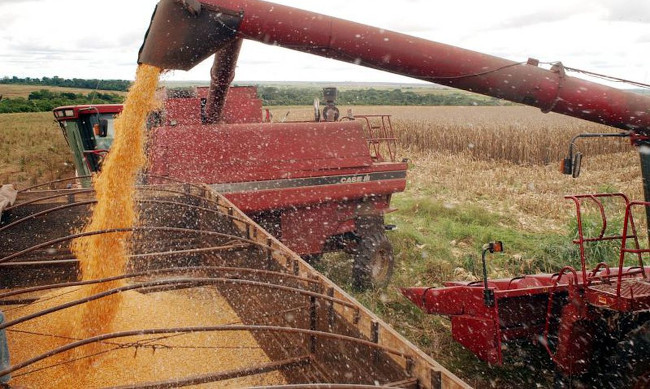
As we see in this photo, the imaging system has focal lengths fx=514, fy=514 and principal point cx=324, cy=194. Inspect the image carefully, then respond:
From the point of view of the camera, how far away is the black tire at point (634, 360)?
3.52 meters

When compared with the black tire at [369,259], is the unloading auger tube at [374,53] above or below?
above

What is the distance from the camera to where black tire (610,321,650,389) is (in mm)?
3521

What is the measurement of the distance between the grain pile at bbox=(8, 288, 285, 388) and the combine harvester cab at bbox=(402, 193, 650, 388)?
194 cm

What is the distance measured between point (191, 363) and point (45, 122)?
3477 centimetres

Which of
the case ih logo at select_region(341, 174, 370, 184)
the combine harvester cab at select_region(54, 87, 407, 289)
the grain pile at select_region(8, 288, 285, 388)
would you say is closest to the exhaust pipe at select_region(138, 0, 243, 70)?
the combine harvester cab at select_region(54, 87, 407, 289)

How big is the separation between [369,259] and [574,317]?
9.36ft

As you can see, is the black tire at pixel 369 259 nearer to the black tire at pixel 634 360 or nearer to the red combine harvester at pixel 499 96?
the red combine harvester at pixel 499 96

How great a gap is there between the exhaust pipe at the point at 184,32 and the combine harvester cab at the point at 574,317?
2570mm

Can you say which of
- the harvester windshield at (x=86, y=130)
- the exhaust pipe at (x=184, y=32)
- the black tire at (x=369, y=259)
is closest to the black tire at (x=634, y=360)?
the black tire at (x=369, y=259)

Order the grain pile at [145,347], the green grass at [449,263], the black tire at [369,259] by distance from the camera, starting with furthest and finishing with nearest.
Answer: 1. the black tire at [369,259]
2. the green grass at [449,263]
3. the grain pile at [145,347]

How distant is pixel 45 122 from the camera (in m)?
33.0

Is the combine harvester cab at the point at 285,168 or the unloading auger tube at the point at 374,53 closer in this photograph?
the unloading auger tube at the point at 374,53

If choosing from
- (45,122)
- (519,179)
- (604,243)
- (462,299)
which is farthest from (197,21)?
(45,122)

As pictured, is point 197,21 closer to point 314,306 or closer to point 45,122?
→ point 314,306
